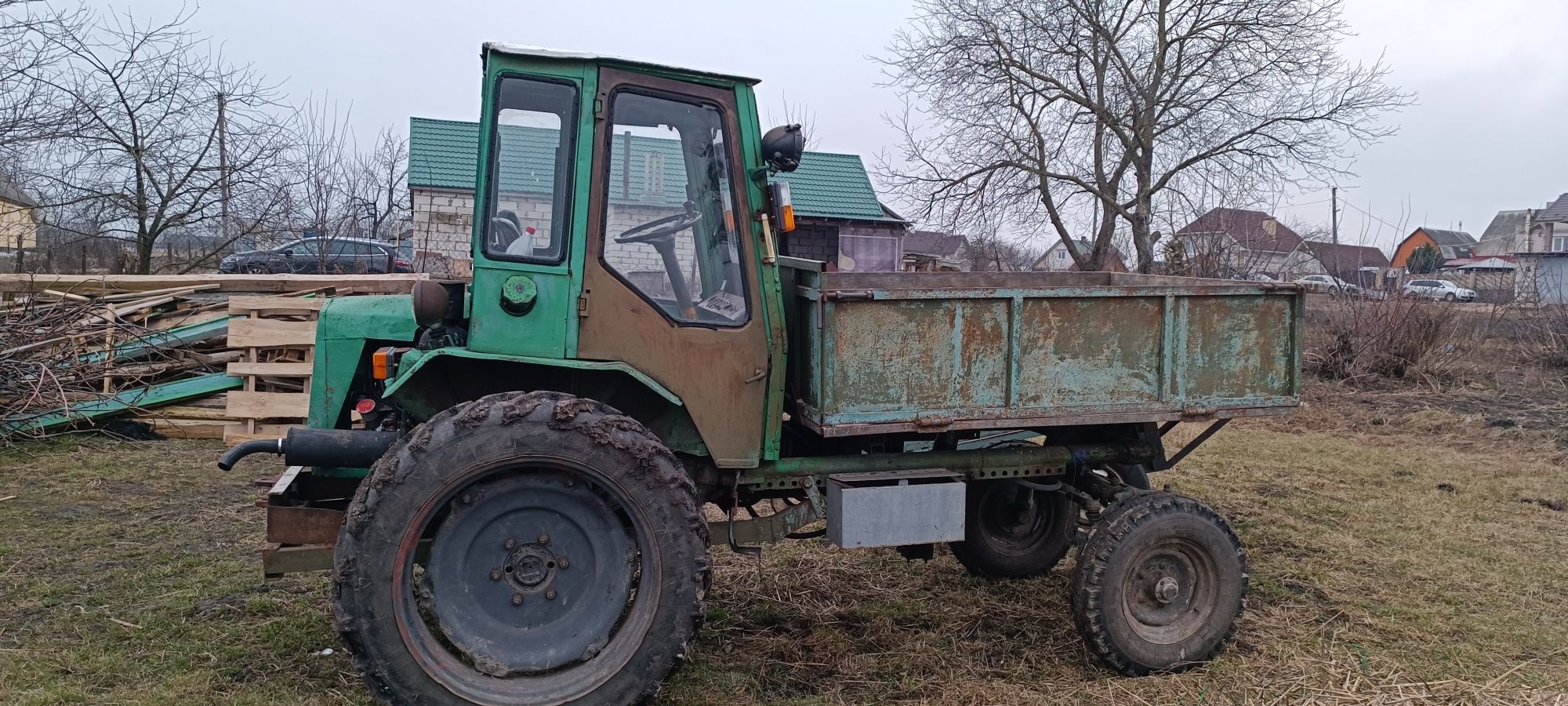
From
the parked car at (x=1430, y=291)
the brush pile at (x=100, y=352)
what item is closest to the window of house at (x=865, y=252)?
the parked car at (x=1430, y=291)

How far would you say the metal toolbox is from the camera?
3.98 metres

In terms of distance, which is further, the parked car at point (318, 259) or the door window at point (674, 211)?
the parked car at point (318, 259)

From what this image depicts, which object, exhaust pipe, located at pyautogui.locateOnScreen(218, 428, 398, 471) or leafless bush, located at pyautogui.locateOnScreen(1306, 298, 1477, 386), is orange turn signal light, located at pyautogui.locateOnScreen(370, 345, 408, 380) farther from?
leafless bush, located at pyautogui.locateOnScreen(1306, 298, 1477, 386)

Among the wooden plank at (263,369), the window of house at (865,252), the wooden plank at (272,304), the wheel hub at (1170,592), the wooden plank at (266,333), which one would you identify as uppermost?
the window of house at (865,252)

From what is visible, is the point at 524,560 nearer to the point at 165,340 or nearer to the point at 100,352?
the point at 165,340

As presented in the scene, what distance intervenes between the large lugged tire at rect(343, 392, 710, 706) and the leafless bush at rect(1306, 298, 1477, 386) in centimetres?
1272

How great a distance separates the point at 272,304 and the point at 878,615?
667 centimetres

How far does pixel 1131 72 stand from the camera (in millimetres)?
19906

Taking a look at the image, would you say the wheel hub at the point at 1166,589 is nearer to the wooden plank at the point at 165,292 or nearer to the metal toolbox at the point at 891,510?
the metal toolbox at the point at 891,510

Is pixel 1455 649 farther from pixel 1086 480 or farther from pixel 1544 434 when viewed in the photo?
pixel 1544 434

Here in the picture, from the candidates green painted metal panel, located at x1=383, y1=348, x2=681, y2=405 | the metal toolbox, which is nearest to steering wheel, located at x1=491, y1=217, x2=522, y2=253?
green painted metal panel, located at x1=383, y1=348, x2=681, y2=405

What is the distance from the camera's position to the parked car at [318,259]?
49.0 feet

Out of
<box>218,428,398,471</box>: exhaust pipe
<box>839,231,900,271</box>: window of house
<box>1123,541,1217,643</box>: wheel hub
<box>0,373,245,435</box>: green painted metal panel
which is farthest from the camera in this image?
<box>839,231,900,271</box>: window of house

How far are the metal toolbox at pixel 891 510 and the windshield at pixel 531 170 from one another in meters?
1.44
